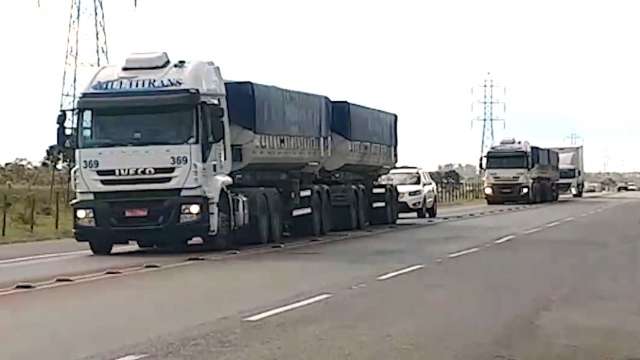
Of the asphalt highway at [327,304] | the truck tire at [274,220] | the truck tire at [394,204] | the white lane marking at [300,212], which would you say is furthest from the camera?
the truck tire at [394,204]

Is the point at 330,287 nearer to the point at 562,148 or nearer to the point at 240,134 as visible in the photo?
the point at 240,134

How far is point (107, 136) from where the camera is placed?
78.5ft

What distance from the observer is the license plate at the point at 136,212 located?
23906mm

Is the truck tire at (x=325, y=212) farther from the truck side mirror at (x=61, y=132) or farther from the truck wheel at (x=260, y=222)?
the truck side mirror at (x=61, y=132)

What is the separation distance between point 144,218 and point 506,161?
46.9 metres

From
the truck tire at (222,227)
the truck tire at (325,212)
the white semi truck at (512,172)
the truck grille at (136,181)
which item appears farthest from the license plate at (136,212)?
the white semi truck at (512,172)

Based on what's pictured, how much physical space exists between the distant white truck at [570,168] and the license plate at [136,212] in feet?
214

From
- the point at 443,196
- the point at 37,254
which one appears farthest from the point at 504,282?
the point at 443,196

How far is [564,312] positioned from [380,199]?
2457 cm

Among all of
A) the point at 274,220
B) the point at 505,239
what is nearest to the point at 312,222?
the point at 274,220

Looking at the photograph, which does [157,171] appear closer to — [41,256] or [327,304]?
[41,256]

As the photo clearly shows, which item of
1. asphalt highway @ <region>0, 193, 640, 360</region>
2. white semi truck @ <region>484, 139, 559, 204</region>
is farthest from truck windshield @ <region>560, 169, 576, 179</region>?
asphalt highway @ <region>0, 193, 640, 360</region>

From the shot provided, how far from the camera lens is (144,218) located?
23.9 metres

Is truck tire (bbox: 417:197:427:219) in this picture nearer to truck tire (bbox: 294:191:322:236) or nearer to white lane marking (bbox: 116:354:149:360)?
truck tire (bbox: 294:191:322:236)
